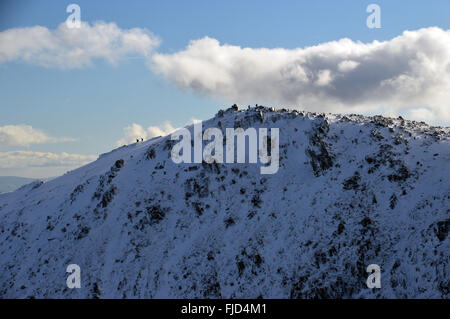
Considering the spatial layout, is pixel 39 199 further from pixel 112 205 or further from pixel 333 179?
pixel 333 179

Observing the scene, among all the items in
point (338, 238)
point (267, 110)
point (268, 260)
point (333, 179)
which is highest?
point (267, 110)
